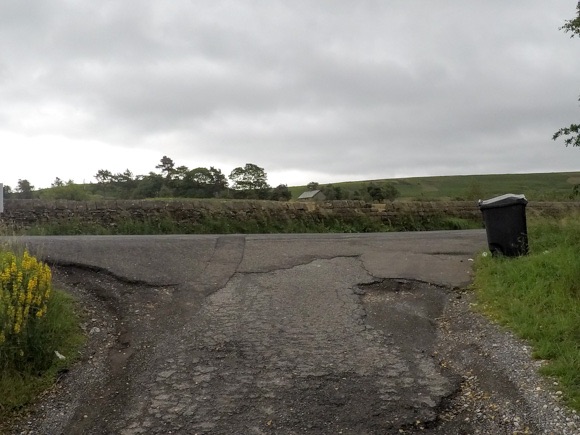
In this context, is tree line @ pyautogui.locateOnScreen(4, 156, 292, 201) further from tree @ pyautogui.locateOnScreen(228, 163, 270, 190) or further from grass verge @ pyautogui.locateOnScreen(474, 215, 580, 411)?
grass verge @ pyautogui.locateOnScreen(474, 215, 580, 411)

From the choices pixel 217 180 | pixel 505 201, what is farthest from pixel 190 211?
pixel 217 180

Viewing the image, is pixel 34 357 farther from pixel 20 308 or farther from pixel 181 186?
pixel 181 186

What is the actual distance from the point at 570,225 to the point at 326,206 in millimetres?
7472

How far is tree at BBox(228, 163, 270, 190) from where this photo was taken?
3406 centimetres

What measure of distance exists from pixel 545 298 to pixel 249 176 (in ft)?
102

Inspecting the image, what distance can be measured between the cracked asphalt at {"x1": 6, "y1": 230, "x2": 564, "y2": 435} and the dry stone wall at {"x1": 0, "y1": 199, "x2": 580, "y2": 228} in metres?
4.89

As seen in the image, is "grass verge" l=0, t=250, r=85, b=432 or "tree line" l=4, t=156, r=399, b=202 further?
"tree line" l=4, t=156, r=399, b=202

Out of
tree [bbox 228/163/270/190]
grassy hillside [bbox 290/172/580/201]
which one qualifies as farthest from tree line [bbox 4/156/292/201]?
grassy hillside [bbox 290/172/580/201]

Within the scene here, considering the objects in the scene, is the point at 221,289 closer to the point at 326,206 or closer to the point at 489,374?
the point at 489,374

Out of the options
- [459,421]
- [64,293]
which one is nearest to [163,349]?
[64,293]

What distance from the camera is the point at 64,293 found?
6801 mm

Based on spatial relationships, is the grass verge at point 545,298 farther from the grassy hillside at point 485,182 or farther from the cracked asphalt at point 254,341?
the grassy hillside at point 485,182

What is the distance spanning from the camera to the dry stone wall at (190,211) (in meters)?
14.3

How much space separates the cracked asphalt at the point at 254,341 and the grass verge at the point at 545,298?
596 mm
